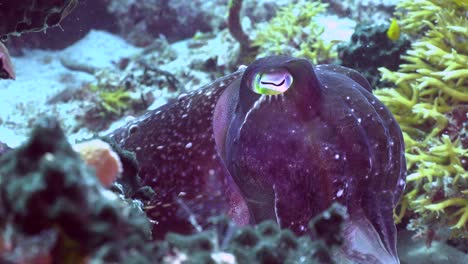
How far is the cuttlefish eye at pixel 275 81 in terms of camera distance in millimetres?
1990

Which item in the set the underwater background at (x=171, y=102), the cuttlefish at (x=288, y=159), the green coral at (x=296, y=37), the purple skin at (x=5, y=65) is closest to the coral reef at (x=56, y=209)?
the underwater background at (x=171, y=102)

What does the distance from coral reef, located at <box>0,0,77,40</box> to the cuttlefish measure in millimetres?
947

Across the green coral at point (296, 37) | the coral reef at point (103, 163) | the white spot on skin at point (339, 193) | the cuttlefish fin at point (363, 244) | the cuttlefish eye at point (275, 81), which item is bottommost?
the green coral at point (296, 37)

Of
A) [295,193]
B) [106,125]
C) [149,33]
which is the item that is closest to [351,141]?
[295,193]

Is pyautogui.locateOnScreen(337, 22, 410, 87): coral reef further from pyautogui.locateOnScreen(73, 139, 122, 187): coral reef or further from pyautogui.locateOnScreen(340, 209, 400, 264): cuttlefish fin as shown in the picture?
pyautogui.locateOnScreen(73, 139, 122, 187): coral reef

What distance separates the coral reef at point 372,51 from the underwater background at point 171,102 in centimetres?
2

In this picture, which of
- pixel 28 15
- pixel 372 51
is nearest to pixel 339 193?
pixel 28 15

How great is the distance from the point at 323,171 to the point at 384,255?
468mm

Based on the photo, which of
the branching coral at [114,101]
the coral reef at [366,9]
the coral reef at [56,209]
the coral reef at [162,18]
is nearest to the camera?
the coral reef at [56,209]

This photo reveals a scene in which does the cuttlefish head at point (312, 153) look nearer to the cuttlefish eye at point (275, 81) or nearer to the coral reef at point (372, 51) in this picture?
the cuttlefish eye at point (275, 81)

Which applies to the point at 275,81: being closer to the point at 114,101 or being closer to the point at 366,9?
the point at 114,101

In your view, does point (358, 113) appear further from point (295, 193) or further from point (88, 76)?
point (88, 76)

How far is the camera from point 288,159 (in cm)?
199

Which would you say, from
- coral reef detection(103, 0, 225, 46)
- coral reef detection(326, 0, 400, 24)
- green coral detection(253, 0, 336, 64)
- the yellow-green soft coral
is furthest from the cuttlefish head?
coral reef detection(103, 0, 225, 46)
